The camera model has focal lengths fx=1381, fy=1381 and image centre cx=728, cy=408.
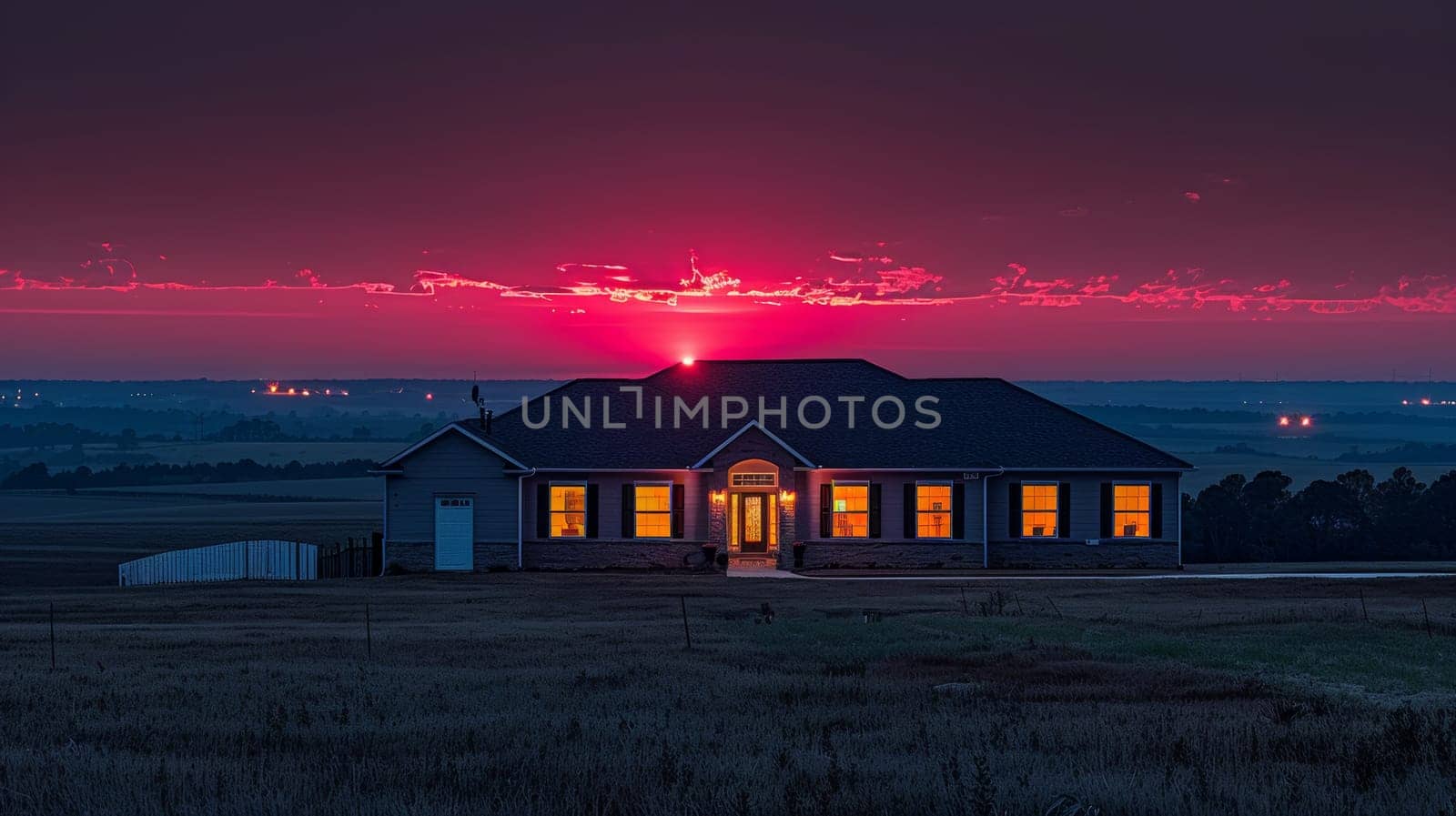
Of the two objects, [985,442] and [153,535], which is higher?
[985,442]

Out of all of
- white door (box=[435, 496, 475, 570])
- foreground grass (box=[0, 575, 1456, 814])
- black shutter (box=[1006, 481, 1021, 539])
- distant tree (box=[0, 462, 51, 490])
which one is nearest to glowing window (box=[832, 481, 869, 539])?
black shutter (box=[1006, 481, 1021, 539])

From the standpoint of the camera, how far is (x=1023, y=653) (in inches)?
770

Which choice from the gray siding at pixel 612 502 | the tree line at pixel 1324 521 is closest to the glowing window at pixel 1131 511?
the gray siding at pixel 612 502

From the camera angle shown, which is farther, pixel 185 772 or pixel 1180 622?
pixel 1180 622

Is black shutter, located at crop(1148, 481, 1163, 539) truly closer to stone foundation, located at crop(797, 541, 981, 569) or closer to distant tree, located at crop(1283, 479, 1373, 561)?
stone foundation, located at crop(797, 541, 981, 569)

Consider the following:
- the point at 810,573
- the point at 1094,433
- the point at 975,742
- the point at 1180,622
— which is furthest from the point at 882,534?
the point at 975,742

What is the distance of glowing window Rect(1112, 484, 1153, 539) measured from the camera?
41938 millimetres

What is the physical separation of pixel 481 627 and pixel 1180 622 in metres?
12.7

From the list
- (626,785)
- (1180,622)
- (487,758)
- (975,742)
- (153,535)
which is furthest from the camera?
(153,535)

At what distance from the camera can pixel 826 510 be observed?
4216 cm

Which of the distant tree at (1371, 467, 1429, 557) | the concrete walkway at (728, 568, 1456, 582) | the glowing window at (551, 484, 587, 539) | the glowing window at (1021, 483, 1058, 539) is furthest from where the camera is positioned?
the distant tree at (1371, 467, 1429, 557)

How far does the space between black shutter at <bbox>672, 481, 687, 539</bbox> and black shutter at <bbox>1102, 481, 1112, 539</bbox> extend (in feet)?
41.6

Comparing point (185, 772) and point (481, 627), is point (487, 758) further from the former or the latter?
point (481, 627)

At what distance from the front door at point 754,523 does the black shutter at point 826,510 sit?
1.87 m
